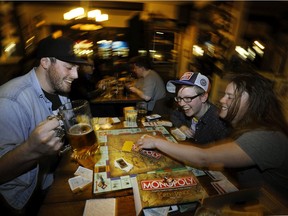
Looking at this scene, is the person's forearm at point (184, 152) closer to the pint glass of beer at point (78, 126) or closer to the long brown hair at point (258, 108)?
the long brown hair at point (258, 108)

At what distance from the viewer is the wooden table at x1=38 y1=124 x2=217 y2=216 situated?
121 cm

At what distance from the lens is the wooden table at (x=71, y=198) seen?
47.7 inches

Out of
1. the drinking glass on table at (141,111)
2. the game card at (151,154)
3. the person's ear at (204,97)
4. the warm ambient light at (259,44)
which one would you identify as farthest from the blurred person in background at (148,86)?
the game card at (151,154)

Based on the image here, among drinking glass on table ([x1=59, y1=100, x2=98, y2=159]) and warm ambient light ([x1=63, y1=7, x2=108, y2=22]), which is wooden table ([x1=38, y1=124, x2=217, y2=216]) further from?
warm ambient light ([x1=63, y1=7, x2=108, y2=22])

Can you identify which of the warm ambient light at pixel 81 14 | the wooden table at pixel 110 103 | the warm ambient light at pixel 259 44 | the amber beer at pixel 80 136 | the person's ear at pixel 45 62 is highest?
the warm ambient light at pixel 81 14

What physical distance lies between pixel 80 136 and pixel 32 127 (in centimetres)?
65

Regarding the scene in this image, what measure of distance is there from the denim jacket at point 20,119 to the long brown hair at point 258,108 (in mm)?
1861

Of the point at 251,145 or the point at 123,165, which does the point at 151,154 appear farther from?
the point at 251,145

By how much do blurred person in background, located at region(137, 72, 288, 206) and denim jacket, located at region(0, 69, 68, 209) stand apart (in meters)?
1.04

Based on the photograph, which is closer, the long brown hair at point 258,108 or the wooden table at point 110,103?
the long brown hair at point 258,108

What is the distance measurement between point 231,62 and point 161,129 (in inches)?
152

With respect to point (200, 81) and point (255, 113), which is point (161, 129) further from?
point (255, 113)

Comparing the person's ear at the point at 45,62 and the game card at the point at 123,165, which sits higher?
the person's ear at the point at 45,62

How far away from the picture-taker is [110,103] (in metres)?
4.89
